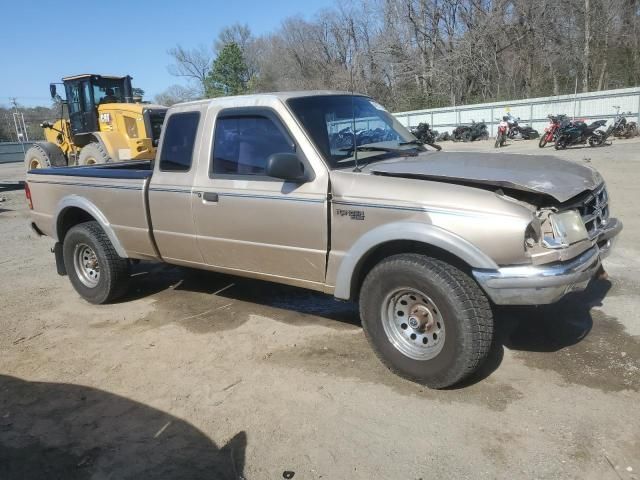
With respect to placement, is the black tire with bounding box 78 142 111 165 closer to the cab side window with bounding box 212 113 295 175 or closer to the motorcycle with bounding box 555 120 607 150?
the cab side window with bounding box 212 113 295 175

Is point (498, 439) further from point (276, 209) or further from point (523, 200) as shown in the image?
point (276, 209)

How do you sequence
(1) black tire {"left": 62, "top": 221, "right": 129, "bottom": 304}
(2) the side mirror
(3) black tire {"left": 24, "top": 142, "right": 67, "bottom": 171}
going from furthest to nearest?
(3) black tire {"left": 24, "top": 142, "right": 67, "bottom": 171} → (1) black tire {"left": 62, "top": 221, "right": 129, "bottom": 304} → (2) the side mirror

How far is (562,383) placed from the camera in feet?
11.9

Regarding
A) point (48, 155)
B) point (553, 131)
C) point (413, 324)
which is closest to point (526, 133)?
point (553, 131)

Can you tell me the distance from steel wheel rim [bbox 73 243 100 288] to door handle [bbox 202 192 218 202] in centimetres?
204

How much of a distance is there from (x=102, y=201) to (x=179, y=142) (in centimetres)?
122

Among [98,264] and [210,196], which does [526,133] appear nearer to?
[98,264]

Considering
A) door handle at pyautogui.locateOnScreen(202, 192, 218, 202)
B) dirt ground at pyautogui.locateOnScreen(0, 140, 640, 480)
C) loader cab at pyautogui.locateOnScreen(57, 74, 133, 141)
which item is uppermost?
loader cab at pyautogui.locateOnScreen(57, 74, 133, 141)

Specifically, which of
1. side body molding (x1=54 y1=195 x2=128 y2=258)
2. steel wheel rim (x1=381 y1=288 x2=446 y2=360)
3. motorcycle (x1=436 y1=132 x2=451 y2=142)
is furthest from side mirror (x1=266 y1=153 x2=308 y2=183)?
motorcycle (x1=436 y1=132 x2=451 y2=142)

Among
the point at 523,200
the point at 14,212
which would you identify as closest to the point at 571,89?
the point at 14,212

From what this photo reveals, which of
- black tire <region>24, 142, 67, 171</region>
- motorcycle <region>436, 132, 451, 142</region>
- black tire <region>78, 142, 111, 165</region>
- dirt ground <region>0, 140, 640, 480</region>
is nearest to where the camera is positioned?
dirt ground <region>0, 140, 640, 480</region>

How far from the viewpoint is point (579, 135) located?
64.1 ft

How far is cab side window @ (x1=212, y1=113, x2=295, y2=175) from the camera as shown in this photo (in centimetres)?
418

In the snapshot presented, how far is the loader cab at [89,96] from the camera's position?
48.8ft
